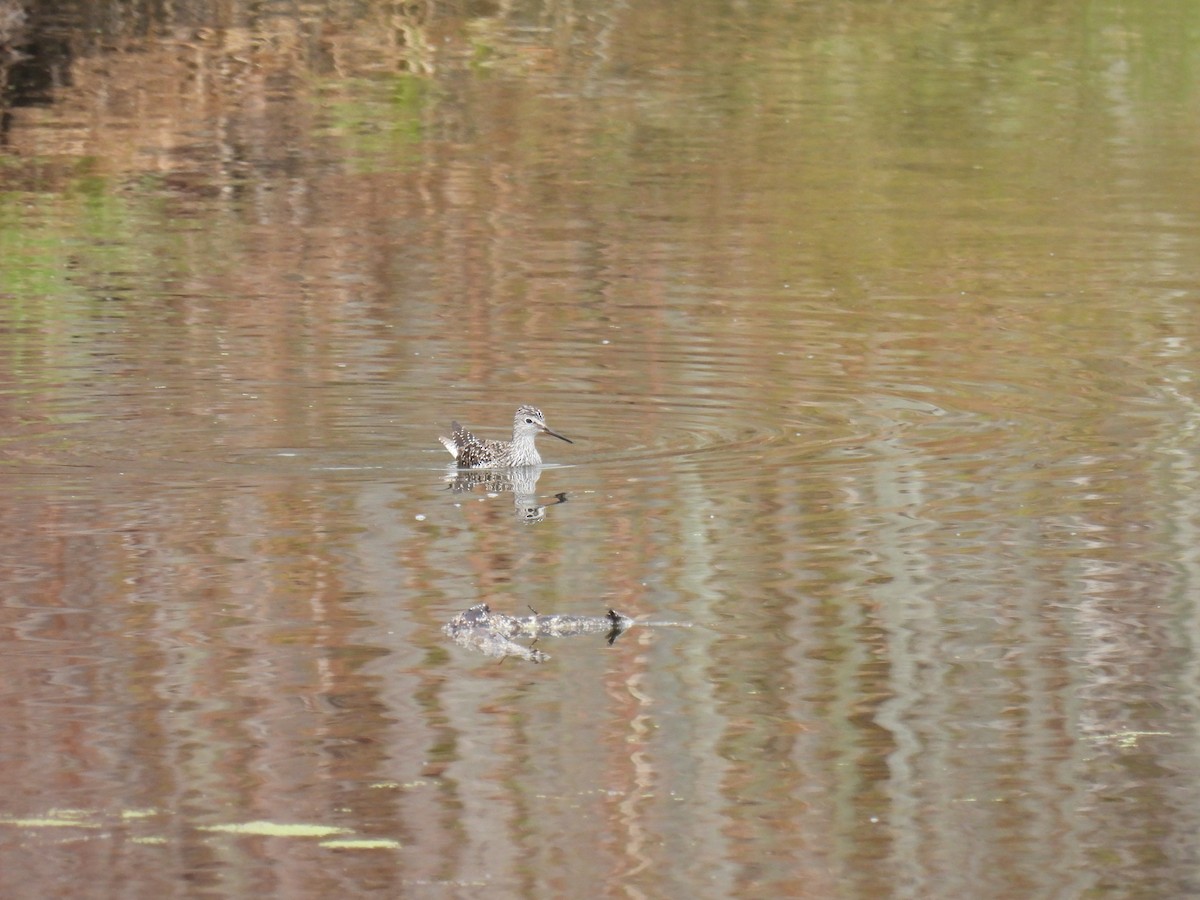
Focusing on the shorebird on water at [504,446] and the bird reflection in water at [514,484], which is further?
the shorebird on water at [504,446]

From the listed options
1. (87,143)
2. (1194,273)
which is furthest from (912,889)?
(87,143)

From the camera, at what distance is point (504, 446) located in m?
12.0

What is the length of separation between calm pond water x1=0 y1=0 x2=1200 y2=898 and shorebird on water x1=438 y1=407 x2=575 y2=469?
13 centimetres

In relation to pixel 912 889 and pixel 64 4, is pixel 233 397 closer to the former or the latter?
pixel 912 889

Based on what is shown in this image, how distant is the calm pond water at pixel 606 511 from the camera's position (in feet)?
22.6

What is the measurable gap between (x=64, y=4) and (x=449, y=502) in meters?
25.0

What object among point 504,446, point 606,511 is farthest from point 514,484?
point 606,511

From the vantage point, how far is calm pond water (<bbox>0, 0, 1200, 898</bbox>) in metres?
6.88

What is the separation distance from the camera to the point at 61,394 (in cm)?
1310

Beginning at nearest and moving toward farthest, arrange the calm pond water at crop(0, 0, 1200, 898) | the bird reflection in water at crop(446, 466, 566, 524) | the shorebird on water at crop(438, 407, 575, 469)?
Result: the calm pond water at crop(0, 0, 1200, 898) < the bird reflection in water at crop(446, 466, 566, 524) < the shorebird on water at crop(438, 407, 575, 469)

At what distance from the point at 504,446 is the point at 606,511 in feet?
4.67

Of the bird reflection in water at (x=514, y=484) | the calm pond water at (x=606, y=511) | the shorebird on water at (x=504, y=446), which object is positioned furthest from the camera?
the shorebird on water at (x=504, y=446)

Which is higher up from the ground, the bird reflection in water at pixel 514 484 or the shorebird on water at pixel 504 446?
the shorebird on water at pixel 504 446

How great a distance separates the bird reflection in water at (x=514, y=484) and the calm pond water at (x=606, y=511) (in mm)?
35
